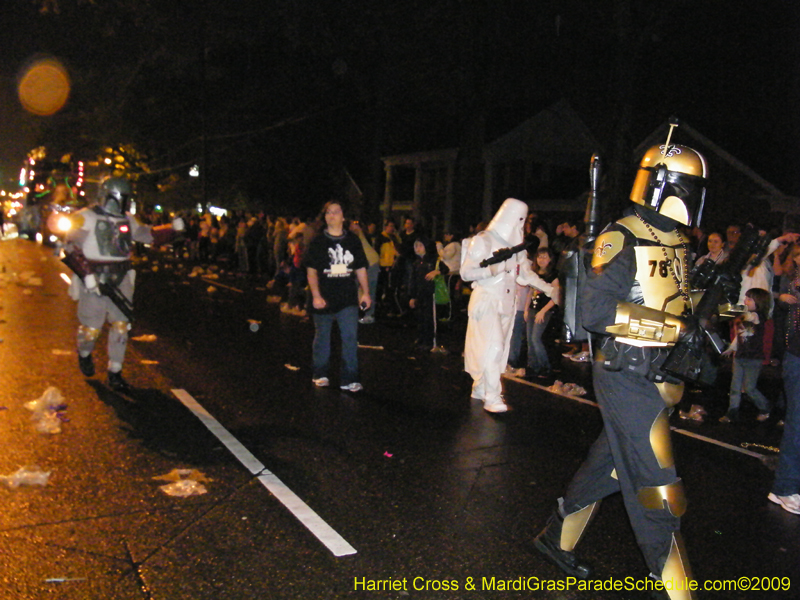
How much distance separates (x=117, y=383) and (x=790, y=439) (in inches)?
234

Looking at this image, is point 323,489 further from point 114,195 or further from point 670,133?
point 114,195

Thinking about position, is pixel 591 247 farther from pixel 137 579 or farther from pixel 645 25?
pixel 645 25

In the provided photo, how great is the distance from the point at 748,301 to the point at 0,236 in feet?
139

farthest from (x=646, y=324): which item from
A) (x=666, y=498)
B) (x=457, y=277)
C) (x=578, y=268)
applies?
(x=457, y=277)

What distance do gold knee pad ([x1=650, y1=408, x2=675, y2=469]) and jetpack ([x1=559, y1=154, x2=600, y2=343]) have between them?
1.71ft

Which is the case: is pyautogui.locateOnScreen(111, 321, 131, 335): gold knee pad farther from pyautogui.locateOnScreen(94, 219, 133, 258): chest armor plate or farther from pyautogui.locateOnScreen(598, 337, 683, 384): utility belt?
pyautogui.locateOnScreen(598, 337, 683, 384): utility belt

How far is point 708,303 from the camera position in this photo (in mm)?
3678

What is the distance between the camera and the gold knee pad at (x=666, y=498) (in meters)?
3.59

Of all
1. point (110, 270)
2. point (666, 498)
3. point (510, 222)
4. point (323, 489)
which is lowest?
point (323, 489)

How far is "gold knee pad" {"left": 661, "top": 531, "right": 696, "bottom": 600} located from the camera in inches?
138

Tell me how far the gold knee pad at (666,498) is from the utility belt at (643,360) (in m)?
0.48

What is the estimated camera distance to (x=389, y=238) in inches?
679

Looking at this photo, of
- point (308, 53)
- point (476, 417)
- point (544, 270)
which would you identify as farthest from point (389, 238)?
point (308, 53)

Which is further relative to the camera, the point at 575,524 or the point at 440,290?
the point at 440,290
